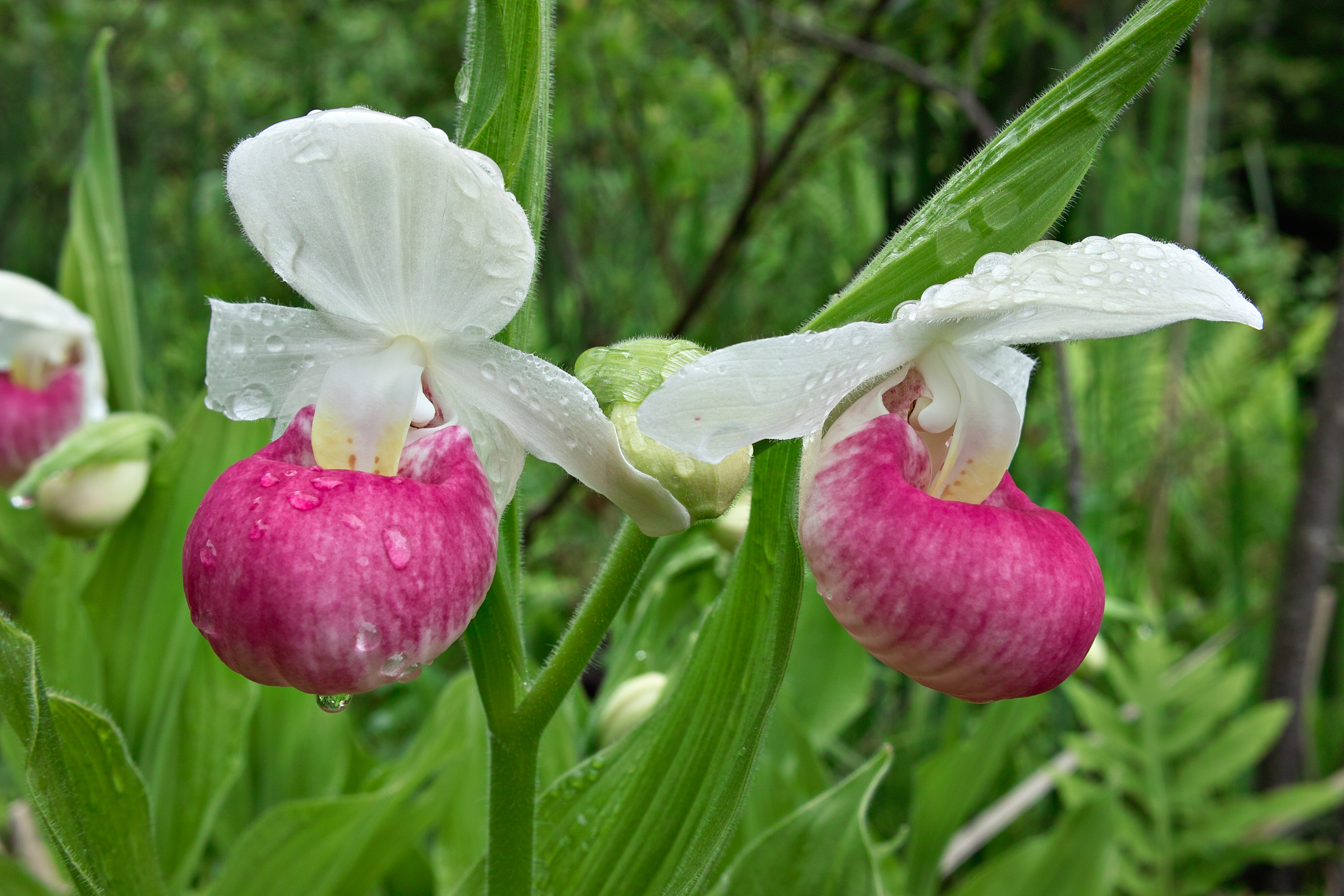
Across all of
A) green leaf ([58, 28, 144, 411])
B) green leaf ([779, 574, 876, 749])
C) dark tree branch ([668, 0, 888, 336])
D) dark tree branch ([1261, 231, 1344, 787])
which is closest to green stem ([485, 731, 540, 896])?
green leaf ([779, 574, 876, 749])

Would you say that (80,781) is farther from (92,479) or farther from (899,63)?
(899,63)

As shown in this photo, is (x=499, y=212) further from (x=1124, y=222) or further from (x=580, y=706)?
(x=1124, y=222)

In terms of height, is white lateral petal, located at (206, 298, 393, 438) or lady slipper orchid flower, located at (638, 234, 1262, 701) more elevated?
white lateral petal, located at (206, 298, 393, 438)

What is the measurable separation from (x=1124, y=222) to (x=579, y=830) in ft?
4.18

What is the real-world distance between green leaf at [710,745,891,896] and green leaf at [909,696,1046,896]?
0.38 m

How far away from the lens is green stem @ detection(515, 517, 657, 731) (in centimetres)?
57

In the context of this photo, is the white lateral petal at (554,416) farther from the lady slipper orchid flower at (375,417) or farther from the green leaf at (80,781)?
the green leaf at (80,781)

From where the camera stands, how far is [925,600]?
0.50 metres

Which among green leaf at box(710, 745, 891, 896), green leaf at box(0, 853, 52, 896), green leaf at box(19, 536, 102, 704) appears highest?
green leaf at box(19, 536, 102, 704)

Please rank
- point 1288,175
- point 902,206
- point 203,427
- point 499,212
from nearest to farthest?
point 499,212, point 203,427, point 902,206, point 1288,175


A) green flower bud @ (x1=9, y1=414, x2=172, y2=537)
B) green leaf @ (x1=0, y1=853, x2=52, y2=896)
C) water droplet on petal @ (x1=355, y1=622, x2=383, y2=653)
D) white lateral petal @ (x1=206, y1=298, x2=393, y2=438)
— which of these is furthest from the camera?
green flower bud @ (x1=9, y1=414, x2=172, y2=537)

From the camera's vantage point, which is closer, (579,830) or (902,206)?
(579,830)

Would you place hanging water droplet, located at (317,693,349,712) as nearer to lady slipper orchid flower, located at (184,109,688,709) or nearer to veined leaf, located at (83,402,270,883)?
lady slipper orchid flower, located at (184,109,688,709)

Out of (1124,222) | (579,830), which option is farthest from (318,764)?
(1124,222)
